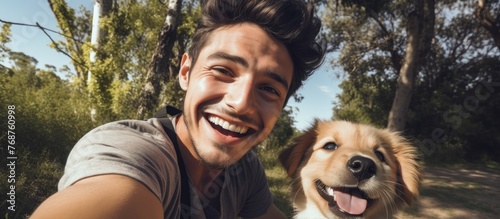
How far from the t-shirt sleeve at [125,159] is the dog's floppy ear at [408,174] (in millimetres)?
2143

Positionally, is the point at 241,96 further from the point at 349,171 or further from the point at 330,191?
the point at 330,191

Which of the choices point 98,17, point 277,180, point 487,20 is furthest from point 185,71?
point 487,20

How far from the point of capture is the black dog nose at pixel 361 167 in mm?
2491

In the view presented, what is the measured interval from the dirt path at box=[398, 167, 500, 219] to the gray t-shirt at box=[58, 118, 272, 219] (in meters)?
5.57

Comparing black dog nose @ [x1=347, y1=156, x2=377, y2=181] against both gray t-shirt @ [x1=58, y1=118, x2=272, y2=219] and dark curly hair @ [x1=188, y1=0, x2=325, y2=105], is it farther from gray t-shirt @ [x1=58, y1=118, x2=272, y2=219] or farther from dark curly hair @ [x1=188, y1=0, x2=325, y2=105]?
gray t-shirt @ [x1=58, y1=118, x2=272, y2=219]

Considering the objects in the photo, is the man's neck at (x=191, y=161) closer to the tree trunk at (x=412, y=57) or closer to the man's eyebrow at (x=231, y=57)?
the man's eyebrow at (x=231, y=57)

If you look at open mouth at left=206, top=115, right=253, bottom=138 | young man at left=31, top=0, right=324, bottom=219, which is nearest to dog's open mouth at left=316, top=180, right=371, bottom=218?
young man at left=31, top=0, right=324, bottom=219

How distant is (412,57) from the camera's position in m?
10.0

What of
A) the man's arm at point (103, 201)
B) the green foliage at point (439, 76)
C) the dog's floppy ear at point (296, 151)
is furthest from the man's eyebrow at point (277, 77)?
the green foliage at point (439, 76)

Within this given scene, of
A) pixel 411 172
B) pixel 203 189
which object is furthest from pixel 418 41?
pixel 203 189

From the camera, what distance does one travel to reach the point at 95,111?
7.17 metres

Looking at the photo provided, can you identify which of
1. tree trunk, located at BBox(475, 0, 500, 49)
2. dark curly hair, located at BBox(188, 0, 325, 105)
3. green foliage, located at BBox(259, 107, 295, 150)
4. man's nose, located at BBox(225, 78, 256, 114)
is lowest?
green foliage, located at BBox(259, 107, 295, 150)

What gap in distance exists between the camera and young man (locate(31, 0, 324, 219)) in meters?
1.05

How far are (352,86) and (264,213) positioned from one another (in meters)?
18.9
